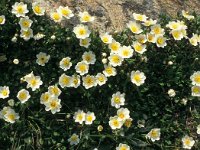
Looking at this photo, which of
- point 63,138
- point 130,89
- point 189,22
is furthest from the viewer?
point 189,22

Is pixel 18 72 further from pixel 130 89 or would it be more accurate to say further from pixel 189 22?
pixel 189 22

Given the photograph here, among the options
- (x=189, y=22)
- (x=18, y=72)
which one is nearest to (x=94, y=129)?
(x=18, y=72)

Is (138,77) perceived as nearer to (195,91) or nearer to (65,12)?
(195,91)

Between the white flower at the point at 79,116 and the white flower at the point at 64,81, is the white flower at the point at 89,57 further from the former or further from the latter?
the white flower at the point at 79,116

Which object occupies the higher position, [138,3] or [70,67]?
[138,3]

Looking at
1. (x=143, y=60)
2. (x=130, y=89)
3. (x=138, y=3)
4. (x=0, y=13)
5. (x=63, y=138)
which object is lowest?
(x=63, y=138)

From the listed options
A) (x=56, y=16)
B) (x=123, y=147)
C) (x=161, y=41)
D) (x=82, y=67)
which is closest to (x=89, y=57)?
(x=82, y=67)

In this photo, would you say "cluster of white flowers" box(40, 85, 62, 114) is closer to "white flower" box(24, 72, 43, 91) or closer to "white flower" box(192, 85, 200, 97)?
"white flower" box(24, 72, 43, 91)
